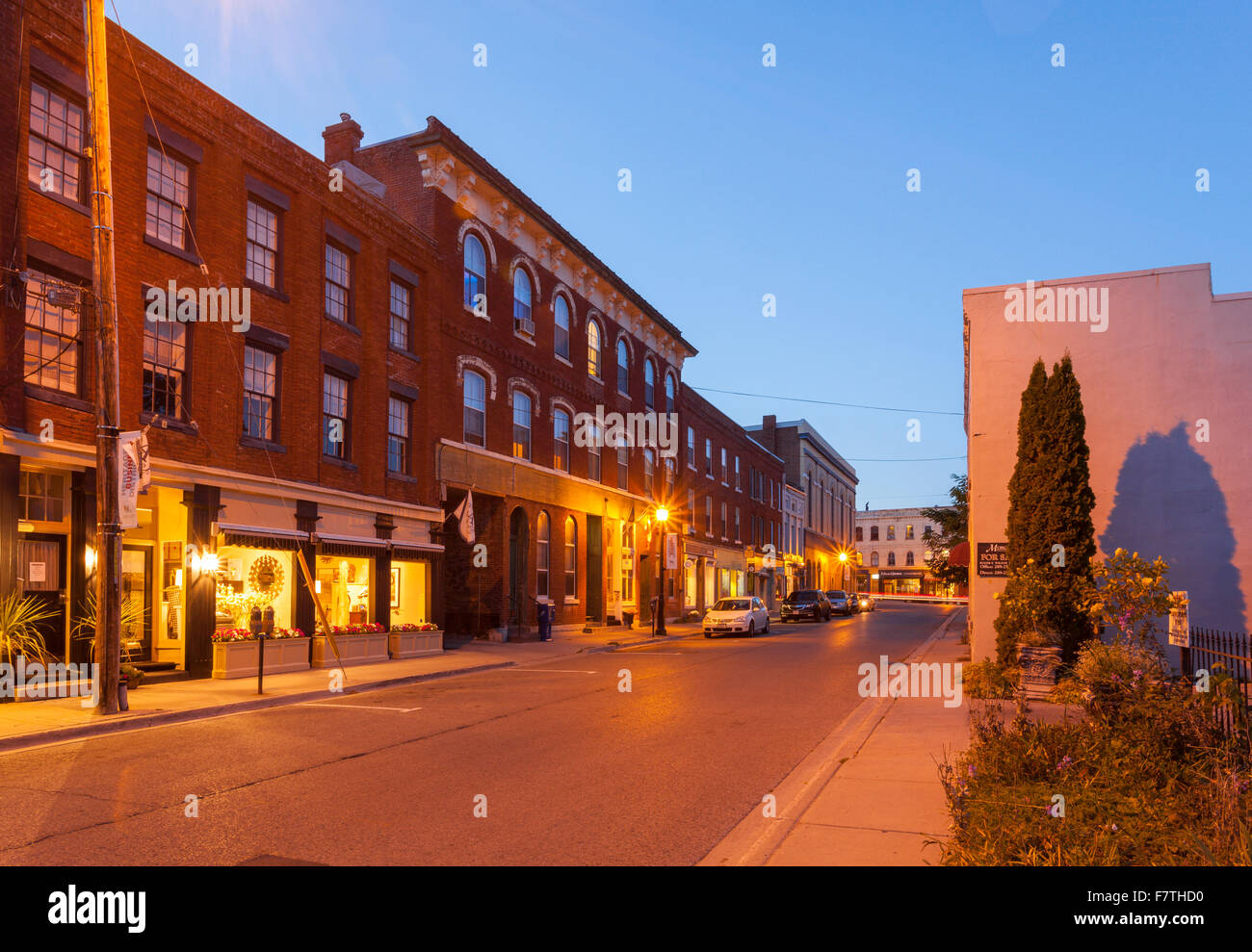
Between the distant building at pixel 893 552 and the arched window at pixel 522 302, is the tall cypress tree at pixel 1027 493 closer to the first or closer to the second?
the arched window at pixel 522 302

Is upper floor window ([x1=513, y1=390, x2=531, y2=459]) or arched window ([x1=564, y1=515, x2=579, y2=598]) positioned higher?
upper floor window ([x1=513, y1=390, x2=531, y2=459])

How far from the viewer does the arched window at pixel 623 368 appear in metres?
40.2

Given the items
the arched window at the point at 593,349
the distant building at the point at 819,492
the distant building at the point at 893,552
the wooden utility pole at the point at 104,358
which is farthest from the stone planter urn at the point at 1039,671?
the distant building at the point at 893,552

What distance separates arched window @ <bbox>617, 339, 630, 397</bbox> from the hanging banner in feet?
89.8

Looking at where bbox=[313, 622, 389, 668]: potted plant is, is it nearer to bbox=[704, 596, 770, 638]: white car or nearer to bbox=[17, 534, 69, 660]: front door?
bbox=[17, 534, 69, 660]: front door

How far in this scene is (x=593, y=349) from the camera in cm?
3766

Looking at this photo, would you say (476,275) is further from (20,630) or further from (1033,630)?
(1033,630)

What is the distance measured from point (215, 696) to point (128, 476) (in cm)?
374

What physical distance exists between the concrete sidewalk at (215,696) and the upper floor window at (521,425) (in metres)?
7.80

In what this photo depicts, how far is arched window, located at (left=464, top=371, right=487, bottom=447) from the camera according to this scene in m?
28.4

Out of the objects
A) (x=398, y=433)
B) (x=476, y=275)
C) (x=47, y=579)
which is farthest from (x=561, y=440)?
(x=47, y=579)
